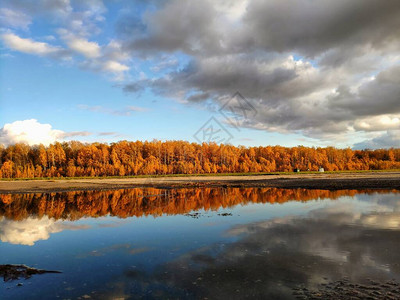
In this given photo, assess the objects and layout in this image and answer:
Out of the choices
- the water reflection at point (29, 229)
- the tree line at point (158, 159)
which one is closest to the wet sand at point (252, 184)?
the water reflection at point (29, 229)

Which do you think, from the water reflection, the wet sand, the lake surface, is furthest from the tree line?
the lake surface

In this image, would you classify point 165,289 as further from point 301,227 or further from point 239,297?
point 301,227

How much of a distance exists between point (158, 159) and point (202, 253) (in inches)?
4562

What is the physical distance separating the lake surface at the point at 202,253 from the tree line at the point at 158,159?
96.3 meters

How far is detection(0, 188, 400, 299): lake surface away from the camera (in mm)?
8406

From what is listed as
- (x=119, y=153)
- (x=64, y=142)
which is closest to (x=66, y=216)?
(x=119, y=153)

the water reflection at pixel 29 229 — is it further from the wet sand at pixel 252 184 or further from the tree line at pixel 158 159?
A: the tree line at pixel 158 159

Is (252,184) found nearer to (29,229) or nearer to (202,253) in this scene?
(29,229)

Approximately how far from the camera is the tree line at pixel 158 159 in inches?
4488

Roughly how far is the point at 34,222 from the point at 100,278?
13871 millimetres

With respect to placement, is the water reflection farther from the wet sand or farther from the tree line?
the tree line

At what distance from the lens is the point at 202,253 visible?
11727 mm

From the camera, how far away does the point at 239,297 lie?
7625mm

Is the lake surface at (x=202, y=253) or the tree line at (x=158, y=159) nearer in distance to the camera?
the lake surface at (x=202, y=253)
